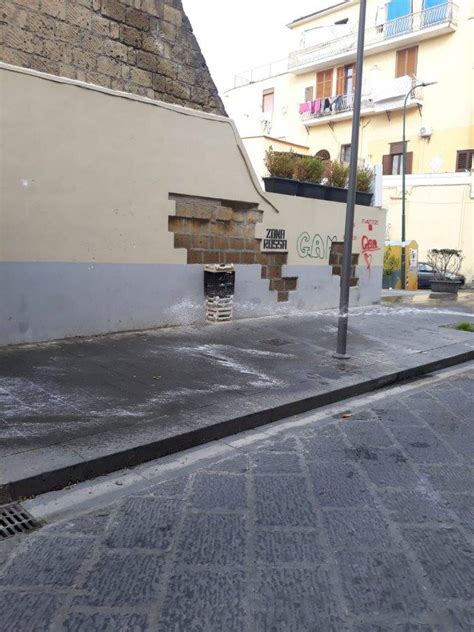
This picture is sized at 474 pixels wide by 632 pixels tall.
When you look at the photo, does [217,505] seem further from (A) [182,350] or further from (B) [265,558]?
(A) [182,350]

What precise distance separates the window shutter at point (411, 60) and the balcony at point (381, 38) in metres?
0.39

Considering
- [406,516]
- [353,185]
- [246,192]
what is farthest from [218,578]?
[246,192]

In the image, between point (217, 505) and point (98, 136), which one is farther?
point (98, 136)

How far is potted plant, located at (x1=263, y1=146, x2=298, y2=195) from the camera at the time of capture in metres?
9.91

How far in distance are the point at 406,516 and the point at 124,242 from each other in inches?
212

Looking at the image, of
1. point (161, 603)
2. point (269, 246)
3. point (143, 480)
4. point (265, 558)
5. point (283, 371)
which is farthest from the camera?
point (269, 246)

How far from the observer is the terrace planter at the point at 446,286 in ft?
58.4

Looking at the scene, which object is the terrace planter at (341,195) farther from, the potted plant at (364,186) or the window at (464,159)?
the window at (464,159)

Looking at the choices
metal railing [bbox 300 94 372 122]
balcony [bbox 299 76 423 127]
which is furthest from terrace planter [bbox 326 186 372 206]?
metal railing [bbox 300 94 372 122]

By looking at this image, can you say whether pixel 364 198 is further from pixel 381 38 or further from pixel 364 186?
pixel 381 38

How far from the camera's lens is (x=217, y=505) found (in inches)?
125

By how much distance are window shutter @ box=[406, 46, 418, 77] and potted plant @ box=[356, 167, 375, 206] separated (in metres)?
19.9

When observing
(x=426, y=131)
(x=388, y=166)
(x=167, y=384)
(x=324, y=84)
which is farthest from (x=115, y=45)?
(x=324, y=84)

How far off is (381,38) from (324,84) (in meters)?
4.42
